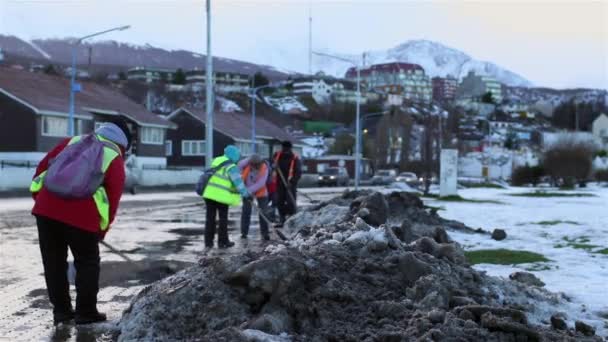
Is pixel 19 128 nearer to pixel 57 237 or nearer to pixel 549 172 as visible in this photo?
pixel 549 172

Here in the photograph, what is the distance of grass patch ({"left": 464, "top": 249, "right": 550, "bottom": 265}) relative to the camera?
11.3 m

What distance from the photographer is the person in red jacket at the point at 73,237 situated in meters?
6.56

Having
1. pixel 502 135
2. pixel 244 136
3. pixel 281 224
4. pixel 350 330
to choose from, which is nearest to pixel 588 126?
pixel 502 135

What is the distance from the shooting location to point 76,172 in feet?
21.4

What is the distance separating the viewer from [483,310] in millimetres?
5945

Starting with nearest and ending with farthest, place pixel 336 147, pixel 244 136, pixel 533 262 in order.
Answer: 1. pixel 533 262
2. pixel 244 136
3. pixel 336 147

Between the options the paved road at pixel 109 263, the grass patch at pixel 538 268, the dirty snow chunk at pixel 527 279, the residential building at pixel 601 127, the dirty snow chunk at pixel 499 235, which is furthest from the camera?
the residential building at pixel 601 127

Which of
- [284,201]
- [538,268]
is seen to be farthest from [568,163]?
[538,268]

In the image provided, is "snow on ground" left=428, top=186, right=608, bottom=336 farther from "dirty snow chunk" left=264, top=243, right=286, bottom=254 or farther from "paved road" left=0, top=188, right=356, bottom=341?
"paved road" left=0, top=188, right=356, bottom=341

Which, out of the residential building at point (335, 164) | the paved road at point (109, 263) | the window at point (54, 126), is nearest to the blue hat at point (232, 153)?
the paved road at point (109, 263)

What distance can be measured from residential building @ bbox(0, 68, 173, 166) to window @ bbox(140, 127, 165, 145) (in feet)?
4.15

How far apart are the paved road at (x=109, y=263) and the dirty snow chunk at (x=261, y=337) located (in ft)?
4.67

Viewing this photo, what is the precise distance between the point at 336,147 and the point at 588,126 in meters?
86.9

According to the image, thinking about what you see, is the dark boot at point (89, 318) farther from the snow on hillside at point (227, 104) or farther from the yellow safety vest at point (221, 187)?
the snow on hillside at point (227, 104)
